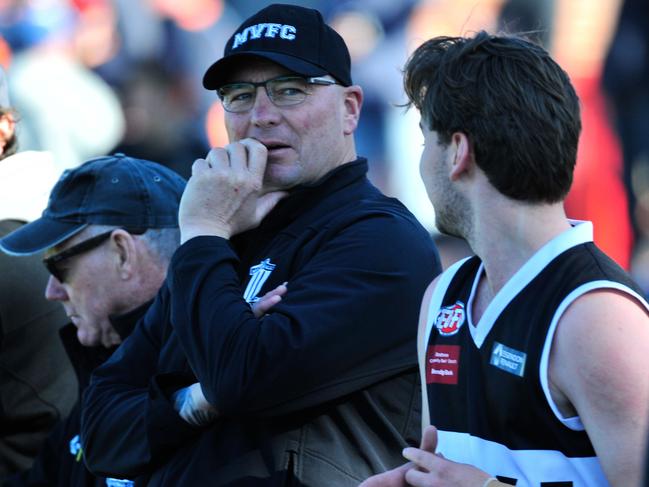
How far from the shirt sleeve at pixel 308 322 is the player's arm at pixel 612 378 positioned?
2.17 ft

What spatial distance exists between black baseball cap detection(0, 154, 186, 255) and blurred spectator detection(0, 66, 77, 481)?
1.33 ft

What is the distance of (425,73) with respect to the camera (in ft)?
7.95

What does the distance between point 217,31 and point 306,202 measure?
3.96m

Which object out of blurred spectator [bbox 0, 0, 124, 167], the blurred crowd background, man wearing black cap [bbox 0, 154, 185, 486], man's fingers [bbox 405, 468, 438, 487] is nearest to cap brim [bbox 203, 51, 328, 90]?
man wearing black cap [bbox 0, 154, 185, 486]

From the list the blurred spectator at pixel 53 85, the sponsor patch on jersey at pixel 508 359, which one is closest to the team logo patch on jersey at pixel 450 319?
the sponsor patch on jersey at pixel 508 359

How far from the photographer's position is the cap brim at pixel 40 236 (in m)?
3.48

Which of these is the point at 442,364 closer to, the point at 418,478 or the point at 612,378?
the point at 418,478

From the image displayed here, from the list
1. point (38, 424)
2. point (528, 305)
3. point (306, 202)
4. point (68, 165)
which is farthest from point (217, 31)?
point (528, 305)

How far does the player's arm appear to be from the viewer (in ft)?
6.19

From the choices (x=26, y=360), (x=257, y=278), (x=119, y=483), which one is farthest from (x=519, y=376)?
(x=26, y=360)

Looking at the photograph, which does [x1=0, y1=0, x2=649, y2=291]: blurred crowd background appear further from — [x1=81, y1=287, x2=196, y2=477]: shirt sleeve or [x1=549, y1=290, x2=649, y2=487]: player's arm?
[x1=549, y1=290, x2=649, y2=487]: player's arm

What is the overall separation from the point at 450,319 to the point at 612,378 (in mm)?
470

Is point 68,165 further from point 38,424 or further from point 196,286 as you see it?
point 196,286

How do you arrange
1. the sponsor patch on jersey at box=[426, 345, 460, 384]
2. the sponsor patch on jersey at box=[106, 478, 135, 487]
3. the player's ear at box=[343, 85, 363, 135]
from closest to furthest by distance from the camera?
the sponsor patch on jersey at box=[426, 345, 460, 384], the player's ear at box=[343, 85, 363, 135], the sponsor patch on jersey at box=[106, 478, 135, 487]
